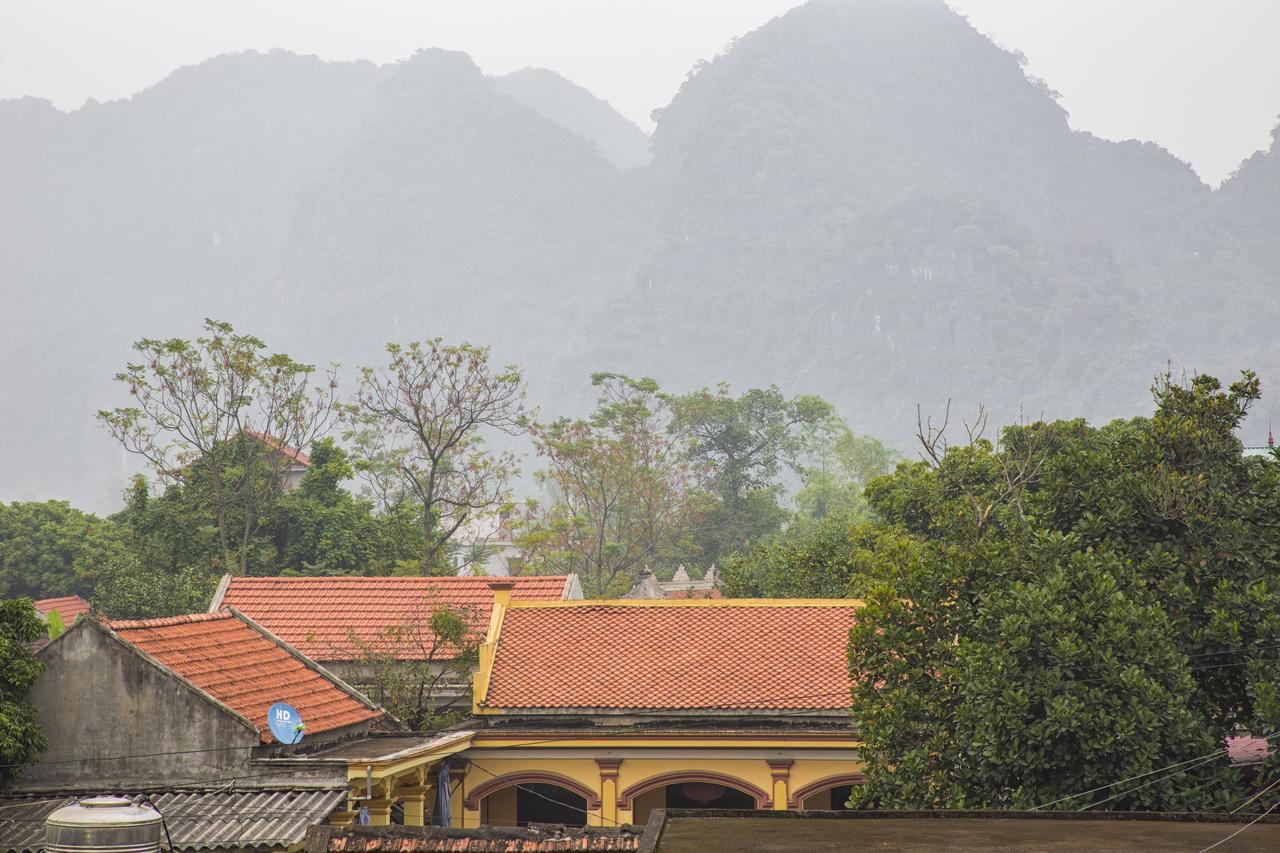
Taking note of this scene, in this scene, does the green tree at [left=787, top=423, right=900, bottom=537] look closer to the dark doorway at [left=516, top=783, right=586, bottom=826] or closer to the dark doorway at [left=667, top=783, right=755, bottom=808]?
the dark doorway at [left=667, top=783, right=755, bottom=808]

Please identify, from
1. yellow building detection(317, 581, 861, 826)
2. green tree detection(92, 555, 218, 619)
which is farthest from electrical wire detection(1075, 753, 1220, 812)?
green tree detection(92, 555, 218, 619)

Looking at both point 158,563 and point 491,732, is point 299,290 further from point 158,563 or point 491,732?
point 491,732

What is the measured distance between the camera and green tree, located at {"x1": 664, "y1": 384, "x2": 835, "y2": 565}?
65688 millimetres

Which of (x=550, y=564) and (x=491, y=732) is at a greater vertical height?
(x=550, y=564)

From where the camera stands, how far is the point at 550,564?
5122 centimetres

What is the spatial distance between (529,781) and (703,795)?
350 cm

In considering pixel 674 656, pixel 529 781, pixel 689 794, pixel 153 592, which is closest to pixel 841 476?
pixel 153 592

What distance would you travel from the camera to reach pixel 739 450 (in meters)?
70.8

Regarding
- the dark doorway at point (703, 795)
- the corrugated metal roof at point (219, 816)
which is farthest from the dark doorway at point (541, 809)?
the corrugated metal roof at point (219, 816)

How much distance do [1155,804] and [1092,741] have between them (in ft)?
2.58

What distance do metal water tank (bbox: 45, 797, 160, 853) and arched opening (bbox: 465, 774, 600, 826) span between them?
34.6ft

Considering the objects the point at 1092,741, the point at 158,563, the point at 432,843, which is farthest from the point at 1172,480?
the point at 158,563

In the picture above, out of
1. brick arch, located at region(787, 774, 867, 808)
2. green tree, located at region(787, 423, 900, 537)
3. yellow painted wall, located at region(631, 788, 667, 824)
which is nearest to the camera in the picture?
brick arch, located at region(787, 774, 867, 808)

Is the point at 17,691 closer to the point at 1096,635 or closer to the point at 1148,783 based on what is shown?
the point at 1096,635
